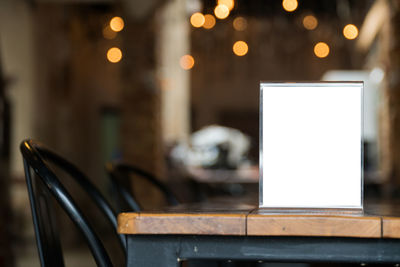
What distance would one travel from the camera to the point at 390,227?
3.03 feet

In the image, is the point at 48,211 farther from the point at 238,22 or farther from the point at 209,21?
the point at 209,21

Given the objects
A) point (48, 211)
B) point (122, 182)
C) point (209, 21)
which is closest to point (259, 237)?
Answer: point (48, 211)

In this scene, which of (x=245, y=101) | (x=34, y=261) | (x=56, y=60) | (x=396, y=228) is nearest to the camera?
(x=396, y=228)

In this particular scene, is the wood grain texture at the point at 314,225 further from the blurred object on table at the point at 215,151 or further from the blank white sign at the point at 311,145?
the blurred object on table at the point at 215,151

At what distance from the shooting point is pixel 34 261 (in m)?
5.40

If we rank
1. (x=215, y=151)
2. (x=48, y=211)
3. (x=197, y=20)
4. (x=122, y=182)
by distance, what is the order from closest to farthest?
(x=48, y=211), (x=122, y=182), (x=197, y=20), (x=215, y=151)

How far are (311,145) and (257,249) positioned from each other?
269 millimetres

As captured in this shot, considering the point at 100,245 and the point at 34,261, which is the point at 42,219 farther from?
the point at 34,261

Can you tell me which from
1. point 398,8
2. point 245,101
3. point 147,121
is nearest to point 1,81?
point 147,121

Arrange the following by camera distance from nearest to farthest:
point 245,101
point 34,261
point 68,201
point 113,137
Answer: point 68,201, point 34,261, point 113,137, point 245,101

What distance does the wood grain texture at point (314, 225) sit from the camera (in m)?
0.93

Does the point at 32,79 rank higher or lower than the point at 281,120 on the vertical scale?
higher

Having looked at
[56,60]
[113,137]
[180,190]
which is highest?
[56,60]

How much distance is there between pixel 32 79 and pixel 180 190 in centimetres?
190
